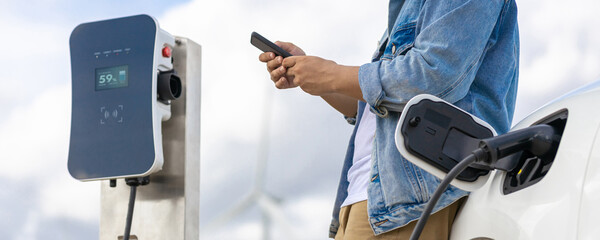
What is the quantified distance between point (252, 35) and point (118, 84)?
0.66 m

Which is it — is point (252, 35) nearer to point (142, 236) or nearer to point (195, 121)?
point (195, 121)

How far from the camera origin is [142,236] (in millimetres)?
1562

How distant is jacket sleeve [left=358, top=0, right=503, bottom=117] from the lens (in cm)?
79

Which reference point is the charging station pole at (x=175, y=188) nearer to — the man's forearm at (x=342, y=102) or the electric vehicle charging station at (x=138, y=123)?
the electric vehicle charging station at (x=138, y=123)

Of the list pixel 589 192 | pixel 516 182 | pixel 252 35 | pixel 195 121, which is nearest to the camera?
pixel 589 192

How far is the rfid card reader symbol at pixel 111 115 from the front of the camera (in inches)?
60.2

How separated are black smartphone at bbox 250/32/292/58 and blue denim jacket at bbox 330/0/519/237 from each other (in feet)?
0.61

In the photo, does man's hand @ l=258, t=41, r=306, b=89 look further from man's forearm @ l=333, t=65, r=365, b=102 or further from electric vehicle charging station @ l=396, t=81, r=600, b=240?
electric vehicle charging station @ l=396, t=81, r=600, b=240

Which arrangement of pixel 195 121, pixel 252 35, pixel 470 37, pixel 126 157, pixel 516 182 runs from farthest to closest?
pixel 195 121
pixel 126 157
pixel 252 35
pixel 470 37
pixel 516 182

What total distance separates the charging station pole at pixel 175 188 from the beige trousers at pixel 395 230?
692 mm

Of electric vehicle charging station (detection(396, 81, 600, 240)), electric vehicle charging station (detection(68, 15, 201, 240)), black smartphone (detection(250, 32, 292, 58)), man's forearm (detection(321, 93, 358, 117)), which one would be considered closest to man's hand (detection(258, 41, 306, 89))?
black smartphone (detection(250, 32, 292, 58))

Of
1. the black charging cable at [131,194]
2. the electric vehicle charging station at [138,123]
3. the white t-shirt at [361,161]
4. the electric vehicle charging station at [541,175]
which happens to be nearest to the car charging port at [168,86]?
the electric vehicle charging station at [138,123]

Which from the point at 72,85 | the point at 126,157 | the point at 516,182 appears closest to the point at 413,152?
the point at 516,182

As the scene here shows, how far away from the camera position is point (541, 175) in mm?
600
